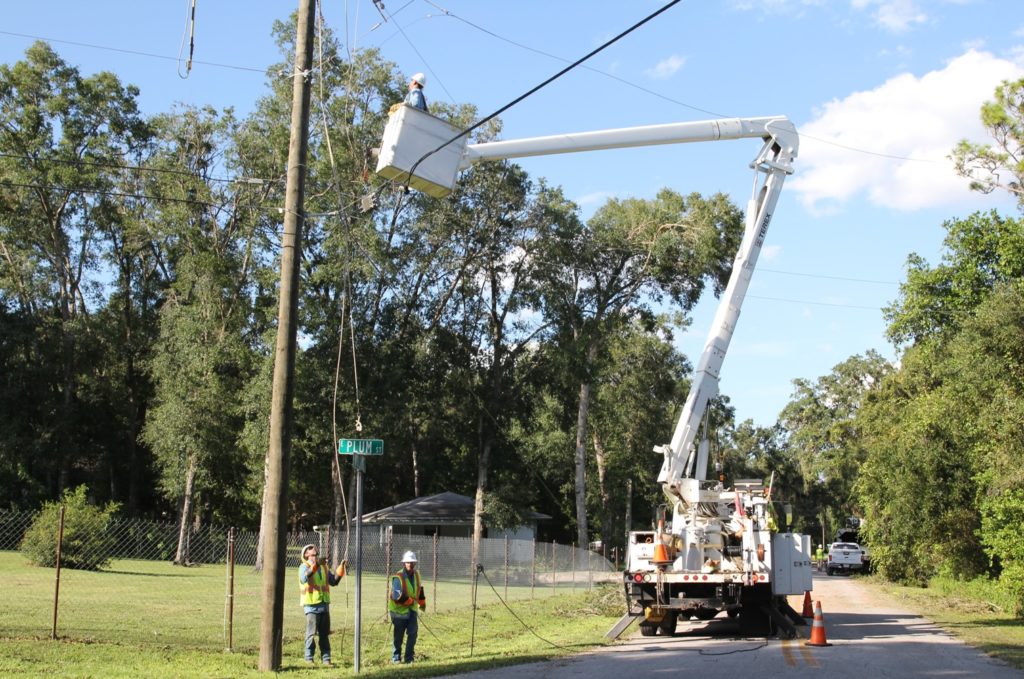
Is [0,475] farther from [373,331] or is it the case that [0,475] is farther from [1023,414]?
[1023,414]

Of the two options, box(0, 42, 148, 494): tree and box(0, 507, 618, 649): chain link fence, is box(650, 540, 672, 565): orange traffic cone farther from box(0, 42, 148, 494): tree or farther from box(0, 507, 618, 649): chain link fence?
box(0, 42, 148, 494): tree

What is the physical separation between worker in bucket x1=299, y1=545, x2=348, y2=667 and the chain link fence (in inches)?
52.3

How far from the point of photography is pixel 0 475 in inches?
1927

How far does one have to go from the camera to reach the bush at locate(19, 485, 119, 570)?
2997 centimetres

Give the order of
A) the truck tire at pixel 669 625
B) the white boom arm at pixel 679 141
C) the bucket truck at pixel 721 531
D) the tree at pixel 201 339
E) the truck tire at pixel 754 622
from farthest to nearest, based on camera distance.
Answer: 1. the tree at pixel 201 339
2. the truck tire at pixel 669 625
3. the truck tire at pixel 754 622
4. the bucket truck at pixel 721 531
5. the white boom arm at pixel 679 141

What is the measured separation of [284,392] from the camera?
12.8 m

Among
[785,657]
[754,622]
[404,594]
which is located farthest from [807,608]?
[404,594]

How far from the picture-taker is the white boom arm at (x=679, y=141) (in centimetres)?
1234

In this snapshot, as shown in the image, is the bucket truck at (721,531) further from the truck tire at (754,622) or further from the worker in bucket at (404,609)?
the worker in bucket at (404,609)

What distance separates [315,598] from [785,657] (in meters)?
6.51

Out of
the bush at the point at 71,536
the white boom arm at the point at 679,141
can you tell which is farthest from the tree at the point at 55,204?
the white boom arm at the point at 679,141

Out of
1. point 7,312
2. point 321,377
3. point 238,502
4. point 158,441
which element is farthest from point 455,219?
point 7,312

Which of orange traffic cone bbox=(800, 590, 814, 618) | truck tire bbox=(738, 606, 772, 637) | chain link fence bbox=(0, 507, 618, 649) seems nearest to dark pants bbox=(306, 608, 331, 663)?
chain link fence bbox=(0, 507, 618, 649)

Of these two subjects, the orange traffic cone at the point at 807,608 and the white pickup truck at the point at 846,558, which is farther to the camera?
the white pickup truck at the point at 846,558
